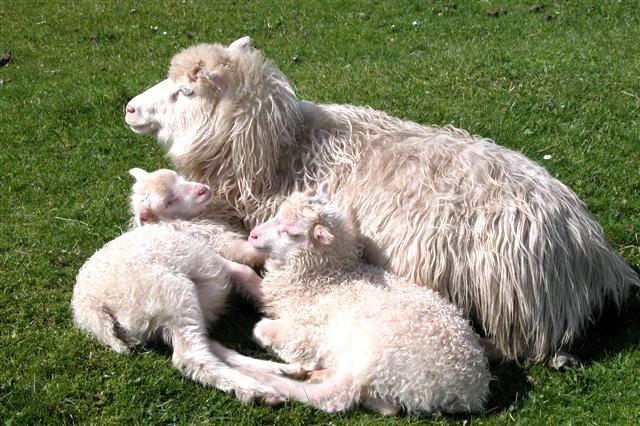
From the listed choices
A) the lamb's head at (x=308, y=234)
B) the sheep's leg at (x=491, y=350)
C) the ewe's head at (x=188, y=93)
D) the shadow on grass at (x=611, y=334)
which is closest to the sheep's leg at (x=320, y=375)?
the lamb's head at (x=308, y=234)

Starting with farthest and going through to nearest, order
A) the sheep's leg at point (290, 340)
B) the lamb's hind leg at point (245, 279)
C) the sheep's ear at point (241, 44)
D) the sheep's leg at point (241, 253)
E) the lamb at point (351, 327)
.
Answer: the sheep's ear at point (241, 44), the sheep's leg at point (241, 253), the lamb's hind leg at point (245, 279), the sheep's leg at point (290, 340), the lamb at point (351, 327)

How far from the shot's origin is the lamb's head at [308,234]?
4.91 m

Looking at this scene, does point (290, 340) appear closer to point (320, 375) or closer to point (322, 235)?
point (320, 375)

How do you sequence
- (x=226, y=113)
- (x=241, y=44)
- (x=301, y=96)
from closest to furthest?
(x=226, y=113), (x=241, y=44), (x=301, y=96)

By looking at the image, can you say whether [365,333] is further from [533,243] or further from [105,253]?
[105,253]

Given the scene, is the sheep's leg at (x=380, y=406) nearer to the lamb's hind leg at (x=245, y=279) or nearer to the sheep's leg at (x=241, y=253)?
the lamb's hind leg at (x=245, y=279)

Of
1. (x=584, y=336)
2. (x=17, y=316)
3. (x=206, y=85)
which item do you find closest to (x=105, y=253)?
(x=17, y=316)

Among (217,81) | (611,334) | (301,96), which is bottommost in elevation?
(301,96)

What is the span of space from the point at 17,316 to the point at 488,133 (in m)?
4.38

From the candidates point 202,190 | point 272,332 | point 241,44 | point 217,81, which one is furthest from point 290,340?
point 241,44

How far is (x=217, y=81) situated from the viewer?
5.59 m

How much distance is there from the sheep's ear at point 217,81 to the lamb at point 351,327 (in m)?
0.99

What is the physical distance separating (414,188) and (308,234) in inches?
28.8

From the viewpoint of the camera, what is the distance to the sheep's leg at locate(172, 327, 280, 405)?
170 inches
